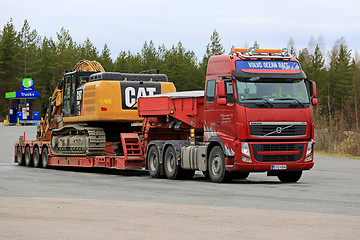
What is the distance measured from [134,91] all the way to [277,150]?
790 centimetres

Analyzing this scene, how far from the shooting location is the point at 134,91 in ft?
84.7

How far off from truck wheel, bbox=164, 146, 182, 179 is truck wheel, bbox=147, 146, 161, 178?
1.08ft

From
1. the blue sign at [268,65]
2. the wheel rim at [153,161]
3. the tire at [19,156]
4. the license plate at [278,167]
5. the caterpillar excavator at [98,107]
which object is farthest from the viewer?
the tire at [19,156]

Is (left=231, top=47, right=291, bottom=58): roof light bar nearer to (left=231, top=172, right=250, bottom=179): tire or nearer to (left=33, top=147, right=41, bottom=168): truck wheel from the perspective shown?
(left=231, top=172, right=250, bottom=179): tire

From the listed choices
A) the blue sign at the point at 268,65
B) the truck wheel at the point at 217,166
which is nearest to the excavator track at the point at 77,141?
the truck wheel at the point at 217,166

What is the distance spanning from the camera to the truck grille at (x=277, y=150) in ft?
63.6

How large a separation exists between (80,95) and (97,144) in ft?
8.05

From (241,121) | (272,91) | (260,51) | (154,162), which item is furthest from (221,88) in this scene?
(154,162)

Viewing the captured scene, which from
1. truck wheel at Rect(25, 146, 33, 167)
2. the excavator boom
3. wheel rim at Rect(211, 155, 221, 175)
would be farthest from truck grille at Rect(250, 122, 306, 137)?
truck wheel at Rect(25, 146, 33, 167)

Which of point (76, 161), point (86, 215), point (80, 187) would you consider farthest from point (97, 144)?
point (86, 215)

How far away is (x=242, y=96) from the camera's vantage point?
19.2 meters

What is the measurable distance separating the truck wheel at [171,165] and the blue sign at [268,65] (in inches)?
149

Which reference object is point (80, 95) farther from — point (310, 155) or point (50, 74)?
point (50, 74)

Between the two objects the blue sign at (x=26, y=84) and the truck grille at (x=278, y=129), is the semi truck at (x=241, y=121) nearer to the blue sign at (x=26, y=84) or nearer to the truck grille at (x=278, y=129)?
the truck grille at (x=278, y=129)
